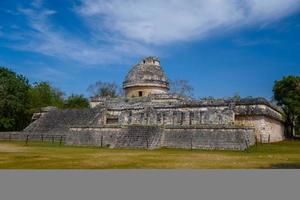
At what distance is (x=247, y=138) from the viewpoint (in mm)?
28812

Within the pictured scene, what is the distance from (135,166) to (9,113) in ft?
125

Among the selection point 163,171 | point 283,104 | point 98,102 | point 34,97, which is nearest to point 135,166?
point 163,171

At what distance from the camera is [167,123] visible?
36688 millimetres

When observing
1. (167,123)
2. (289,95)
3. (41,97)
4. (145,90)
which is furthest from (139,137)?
(41,97)

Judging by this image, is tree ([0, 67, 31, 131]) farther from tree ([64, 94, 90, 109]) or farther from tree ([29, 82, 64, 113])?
tree ([64, 94, 90, 109])

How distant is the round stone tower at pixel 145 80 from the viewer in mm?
50500

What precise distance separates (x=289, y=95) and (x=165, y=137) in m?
18.5

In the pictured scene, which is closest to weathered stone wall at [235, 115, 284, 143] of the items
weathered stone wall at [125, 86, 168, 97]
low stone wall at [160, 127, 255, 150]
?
low stone wall at [160, 127, 255, 150]

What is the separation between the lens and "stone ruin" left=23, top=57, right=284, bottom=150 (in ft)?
98.6

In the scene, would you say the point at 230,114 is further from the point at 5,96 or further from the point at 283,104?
the point at 5,96

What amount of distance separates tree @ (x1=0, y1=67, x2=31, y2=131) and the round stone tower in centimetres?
1362

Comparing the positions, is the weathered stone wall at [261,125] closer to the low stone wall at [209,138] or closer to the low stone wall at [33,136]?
the low stone wall at [209,138]

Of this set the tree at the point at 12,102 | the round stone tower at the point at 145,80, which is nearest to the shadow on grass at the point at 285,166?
the round stone tower at the point at 145,80

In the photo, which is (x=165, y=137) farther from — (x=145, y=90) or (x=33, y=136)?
(x=145, y=90)
